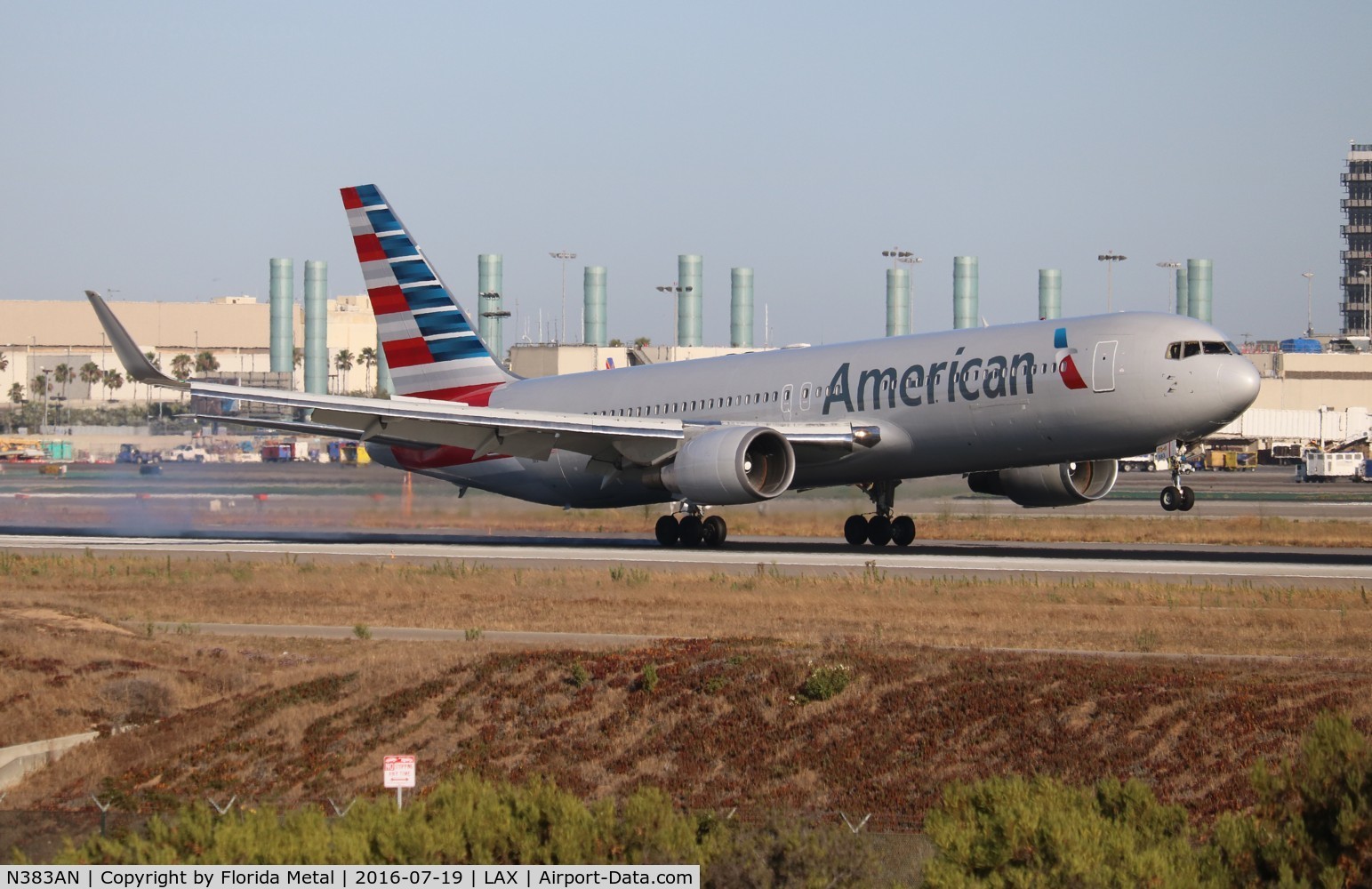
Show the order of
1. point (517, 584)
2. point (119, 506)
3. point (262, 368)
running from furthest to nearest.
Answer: point (262, 368) → point (119, 506) → point (517, 584)

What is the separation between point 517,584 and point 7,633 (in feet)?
32.8

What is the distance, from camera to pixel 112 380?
18612cm

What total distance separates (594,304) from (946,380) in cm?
10500

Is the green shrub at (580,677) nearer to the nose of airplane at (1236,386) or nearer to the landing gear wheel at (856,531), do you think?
the nose of airplane at (1236,386)

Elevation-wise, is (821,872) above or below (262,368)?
below

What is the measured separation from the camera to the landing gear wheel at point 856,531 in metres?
41.8

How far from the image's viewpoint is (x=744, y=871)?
34.4ft

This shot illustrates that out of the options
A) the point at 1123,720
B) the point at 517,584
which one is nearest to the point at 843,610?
the point at 517,584

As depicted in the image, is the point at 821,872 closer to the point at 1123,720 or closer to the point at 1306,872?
the point at 1306,872

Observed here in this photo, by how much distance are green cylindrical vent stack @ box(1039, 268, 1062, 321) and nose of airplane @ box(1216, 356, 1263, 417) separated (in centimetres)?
9791

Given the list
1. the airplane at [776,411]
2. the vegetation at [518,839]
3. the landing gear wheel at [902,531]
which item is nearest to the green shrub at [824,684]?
the vegetation at [518,839]

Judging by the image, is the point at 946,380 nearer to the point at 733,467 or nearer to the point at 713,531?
the point at 733,467

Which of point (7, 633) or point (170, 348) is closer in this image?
point (7, 633)

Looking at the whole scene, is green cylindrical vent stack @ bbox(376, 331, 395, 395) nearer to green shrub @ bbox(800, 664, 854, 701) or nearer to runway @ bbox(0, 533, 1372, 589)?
runway @ bbox(0, 533, 1372, 589)
